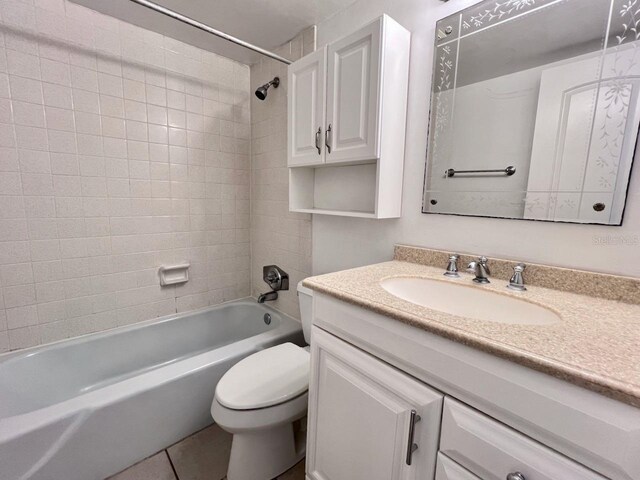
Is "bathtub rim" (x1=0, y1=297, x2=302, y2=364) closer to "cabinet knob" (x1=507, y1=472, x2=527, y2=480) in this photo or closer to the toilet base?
the toilet base

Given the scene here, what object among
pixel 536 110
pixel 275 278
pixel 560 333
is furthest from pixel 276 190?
pixel 560 333

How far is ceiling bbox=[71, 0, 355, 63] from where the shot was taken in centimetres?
146

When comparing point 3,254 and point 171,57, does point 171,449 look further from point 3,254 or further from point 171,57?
point 171,57

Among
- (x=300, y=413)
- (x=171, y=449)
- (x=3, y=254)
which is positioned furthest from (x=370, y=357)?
(x=3, y=254)

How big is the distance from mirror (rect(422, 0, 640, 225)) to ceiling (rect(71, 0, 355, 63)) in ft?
2.43

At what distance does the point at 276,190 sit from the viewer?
2.00 m

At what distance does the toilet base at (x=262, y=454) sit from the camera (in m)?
1.17

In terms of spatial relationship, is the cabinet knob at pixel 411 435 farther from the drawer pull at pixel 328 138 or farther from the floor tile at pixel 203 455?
the drawer pull at pixel 328 138

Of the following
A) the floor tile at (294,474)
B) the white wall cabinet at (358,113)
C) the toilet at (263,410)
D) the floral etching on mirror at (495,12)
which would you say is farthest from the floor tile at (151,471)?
the floral etching on mirror at (495,12)

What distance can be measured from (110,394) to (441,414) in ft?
4.22

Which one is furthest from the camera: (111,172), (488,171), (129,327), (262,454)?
(129,327)

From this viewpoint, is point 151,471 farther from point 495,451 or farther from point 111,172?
point 111,172

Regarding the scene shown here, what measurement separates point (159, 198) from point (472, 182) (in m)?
1.76

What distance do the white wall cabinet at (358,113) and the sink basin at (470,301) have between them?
0.34 meters
